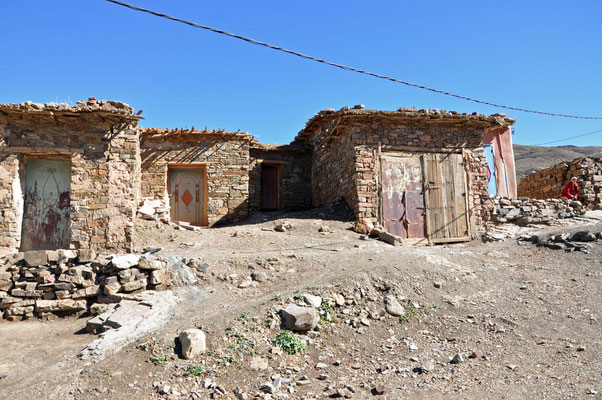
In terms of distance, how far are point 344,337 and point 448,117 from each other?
293 inches

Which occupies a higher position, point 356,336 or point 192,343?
point 192,343

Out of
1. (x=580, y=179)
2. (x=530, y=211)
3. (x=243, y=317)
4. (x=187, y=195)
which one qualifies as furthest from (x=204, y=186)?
(x=580, y=179)

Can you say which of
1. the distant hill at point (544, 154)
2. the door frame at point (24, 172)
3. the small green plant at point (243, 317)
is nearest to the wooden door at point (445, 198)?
the small green plant at point (243, 317)

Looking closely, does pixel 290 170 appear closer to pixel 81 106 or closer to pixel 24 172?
pixel 81 106

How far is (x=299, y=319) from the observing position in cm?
493

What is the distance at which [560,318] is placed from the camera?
18.0 ft

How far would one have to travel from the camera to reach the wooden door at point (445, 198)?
34.3 ft

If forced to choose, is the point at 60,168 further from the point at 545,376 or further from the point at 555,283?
the point at 555,283

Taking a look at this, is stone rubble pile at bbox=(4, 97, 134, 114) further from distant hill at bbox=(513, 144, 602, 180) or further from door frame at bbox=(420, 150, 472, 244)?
distant hill at bbox=(513, 144, 602, 180)

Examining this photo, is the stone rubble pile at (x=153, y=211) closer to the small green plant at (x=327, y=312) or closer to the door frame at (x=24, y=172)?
the door frame at (x=24, y=172)

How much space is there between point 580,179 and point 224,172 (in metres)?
11.0

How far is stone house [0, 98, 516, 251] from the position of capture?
840 cm

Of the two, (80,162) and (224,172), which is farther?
(224,172)

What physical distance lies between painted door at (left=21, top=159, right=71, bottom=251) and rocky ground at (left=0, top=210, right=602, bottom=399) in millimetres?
2987
